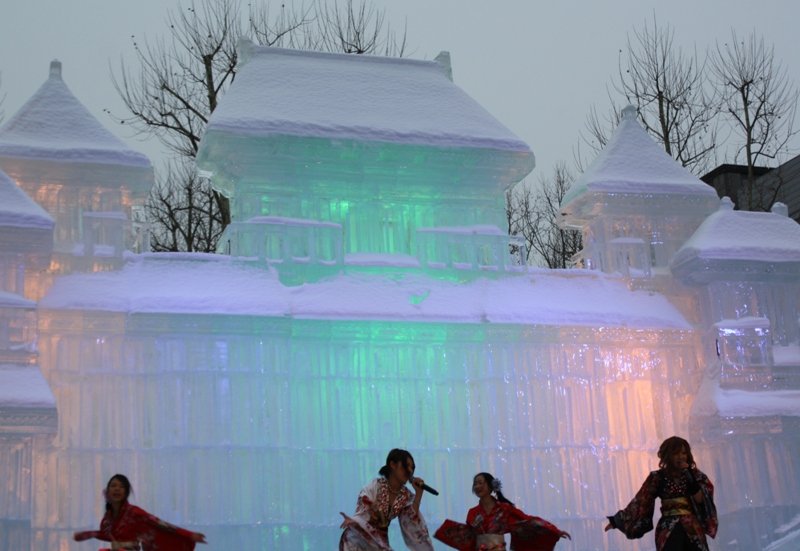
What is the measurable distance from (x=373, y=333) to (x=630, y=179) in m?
4.56

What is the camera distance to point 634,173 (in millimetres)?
14906

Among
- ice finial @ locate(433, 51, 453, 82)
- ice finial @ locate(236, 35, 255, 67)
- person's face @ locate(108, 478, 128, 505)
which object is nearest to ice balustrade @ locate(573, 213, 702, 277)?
ice finial @ locate(433, 51, 453, 82)

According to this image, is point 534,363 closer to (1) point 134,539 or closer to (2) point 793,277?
(2) point 793,277

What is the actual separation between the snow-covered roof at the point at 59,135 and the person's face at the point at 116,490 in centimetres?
544

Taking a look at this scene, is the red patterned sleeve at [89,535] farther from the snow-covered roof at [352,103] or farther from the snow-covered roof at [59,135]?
the snow-covered roof at [352,103]

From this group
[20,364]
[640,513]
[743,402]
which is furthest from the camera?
[743,402]

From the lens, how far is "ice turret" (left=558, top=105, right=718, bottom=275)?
14.7 m

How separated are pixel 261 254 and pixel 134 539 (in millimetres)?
5382

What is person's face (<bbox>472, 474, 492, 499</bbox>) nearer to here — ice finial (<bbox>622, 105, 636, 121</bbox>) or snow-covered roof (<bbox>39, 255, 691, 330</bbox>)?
snow-covered roof (<bbox>39, 255, 691, 330</bbox>)

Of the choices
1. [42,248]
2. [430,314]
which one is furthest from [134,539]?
[430,314]

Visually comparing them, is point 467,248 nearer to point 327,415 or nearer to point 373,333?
point 373,333

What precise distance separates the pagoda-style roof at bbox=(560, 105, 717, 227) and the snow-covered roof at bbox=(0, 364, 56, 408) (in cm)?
767

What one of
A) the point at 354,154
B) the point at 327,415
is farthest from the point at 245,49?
the point at 327,415

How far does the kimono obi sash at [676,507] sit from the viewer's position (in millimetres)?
8648
